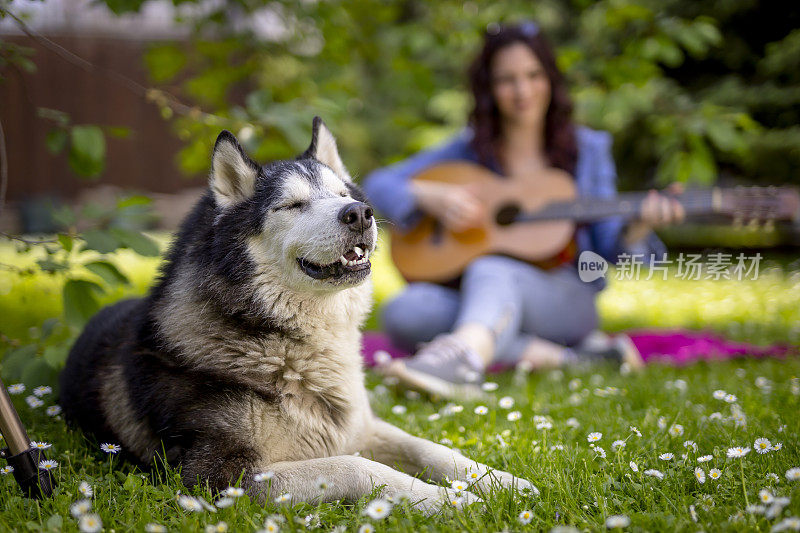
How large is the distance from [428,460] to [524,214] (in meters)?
2.12

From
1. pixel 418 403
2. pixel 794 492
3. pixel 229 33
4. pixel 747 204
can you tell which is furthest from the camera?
pixel 229 33

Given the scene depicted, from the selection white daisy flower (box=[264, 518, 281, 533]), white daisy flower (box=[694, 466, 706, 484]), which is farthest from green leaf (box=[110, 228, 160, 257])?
white daisy flower (box=[694, 466, 706, 484])

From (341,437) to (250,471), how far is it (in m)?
0.31

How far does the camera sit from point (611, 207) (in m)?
3.46

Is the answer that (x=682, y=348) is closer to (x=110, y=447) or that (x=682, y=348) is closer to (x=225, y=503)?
(x=225, y=503)

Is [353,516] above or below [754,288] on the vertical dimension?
above

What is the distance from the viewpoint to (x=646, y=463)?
1850mm

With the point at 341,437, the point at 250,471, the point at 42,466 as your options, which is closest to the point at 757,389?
the point at 341,437

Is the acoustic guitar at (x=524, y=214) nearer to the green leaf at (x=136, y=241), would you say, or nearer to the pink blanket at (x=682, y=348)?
the pink blanket at (x=682, y=348)

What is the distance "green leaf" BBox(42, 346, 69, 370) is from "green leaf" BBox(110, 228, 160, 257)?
0.52 meters

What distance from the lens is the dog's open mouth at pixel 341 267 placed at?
6.11 ft

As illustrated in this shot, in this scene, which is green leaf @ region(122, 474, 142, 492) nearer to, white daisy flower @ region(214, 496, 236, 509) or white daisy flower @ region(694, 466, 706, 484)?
white daisy flower @ region(214, 496, 236, 509)

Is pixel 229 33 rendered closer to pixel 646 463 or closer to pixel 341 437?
pixel 341 437

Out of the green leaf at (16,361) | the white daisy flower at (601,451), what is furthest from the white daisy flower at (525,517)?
the green leaf at (16,361)
